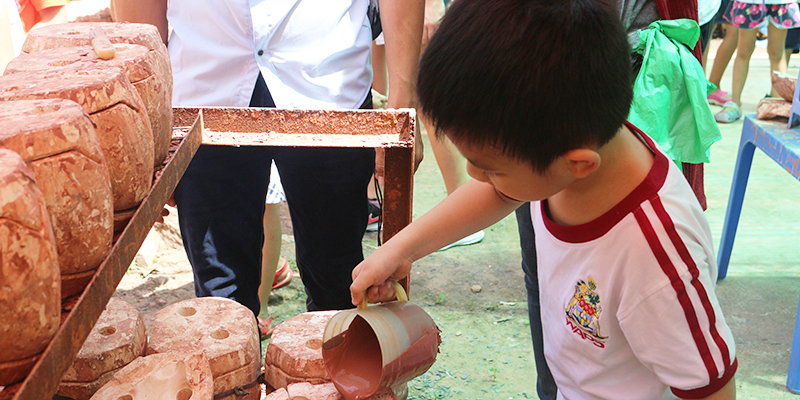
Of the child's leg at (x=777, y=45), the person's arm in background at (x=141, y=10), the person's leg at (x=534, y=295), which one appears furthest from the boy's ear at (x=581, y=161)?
the child's leg at (x=777, y=45)

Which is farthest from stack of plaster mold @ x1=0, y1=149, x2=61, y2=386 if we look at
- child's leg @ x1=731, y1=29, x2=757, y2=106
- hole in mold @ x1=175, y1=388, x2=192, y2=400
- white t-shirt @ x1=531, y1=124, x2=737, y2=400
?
child's leg @ x1=731, y1=29, x2=757, y2=106

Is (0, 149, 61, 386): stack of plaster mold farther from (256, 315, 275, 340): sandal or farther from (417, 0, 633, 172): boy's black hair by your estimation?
(256, 315, 275, 340): sandal

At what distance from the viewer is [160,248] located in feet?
11.5

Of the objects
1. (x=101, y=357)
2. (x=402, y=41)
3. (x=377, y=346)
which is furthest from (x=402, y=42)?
(x=101, y=357)

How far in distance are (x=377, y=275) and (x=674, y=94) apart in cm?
105

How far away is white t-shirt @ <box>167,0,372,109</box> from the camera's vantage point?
5.68 feet

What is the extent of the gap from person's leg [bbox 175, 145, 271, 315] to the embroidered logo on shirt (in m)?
1.11

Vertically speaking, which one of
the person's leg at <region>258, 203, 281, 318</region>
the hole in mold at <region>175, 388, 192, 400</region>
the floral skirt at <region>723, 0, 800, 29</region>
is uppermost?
the floral skirt at <region>723, 0, 800, 29</region>

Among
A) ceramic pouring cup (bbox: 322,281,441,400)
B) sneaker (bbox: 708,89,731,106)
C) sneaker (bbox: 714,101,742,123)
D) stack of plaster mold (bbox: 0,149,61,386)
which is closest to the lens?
stack of plaster mold (bbox: 0,149,61,386)

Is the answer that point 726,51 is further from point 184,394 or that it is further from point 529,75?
point 184,394

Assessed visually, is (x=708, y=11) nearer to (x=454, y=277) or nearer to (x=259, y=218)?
(x=259, y=218)

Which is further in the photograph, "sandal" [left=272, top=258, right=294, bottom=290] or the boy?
"sandal" [left=272, top=258, right=294, bottom=290]

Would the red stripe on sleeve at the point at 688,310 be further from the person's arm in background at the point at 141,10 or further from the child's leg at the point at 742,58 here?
the child's leg at the point at 742,58

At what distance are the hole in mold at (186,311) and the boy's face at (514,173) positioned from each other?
39.8 inches
